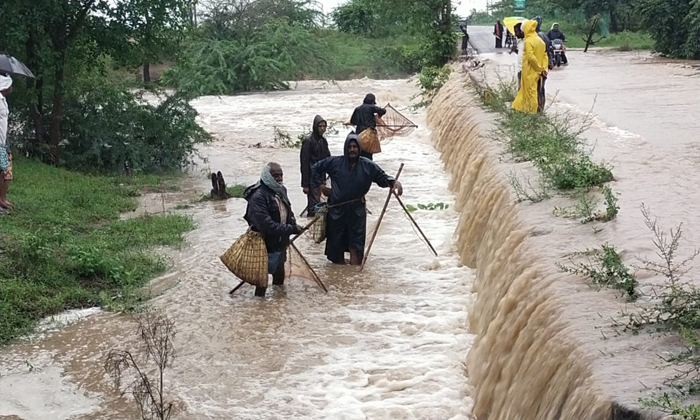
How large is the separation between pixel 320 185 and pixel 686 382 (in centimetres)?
716

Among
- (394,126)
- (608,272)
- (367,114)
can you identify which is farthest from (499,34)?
(608,272)

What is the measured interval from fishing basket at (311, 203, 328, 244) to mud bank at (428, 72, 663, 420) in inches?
69.1

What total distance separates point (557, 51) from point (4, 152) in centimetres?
1986

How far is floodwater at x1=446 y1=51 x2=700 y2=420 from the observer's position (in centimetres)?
550

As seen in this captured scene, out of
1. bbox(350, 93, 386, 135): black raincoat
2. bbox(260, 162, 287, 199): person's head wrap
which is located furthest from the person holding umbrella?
bbox(350, 93, 386, 135): black raincoat

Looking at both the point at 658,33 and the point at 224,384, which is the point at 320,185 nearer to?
the point at 224,384

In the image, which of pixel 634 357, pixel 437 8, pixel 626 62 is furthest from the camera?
pixel 437 8

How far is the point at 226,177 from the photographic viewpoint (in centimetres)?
1905

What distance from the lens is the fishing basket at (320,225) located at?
11.3 m

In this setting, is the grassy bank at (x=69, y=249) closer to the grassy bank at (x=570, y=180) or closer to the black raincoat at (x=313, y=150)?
the black raincoat at (x=313, y=150)

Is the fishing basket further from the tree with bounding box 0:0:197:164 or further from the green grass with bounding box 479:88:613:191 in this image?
the tree with bounding box 0:0:197:164

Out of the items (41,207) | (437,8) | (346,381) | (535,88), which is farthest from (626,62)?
(346,381)

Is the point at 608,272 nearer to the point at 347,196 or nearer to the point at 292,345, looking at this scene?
the point at 292,345

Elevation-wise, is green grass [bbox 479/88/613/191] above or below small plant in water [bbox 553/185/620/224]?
above
